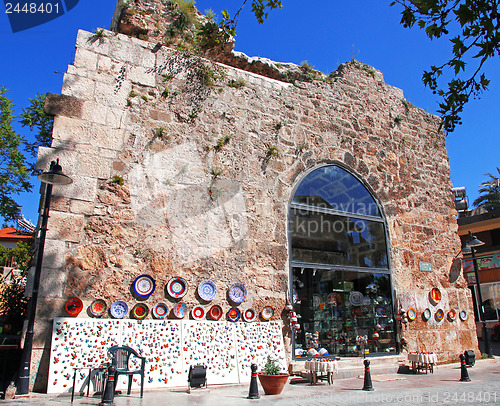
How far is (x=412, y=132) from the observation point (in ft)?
35.0

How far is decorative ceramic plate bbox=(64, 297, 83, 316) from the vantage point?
221 inches

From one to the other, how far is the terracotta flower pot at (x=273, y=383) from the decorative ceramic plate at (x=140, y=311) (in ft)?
6.42

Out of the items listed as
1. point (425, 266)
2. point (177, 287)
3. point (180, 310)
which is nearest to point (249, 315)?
point (180, 310)

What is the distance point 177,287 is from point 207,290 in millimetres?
523

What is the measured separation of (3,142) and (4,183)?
Result: 1680 mm

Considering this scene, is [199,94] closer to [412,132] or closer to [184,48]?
[184,48]

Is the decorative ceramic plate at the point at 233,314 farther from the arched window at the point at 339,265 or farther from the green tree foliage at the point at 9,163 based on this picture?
the green tree foliage at the point at 9,163

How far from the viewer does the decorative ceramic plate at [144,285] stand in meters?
6.20

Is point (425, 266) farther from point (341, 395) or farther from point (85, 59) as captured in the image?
point (85, 59)

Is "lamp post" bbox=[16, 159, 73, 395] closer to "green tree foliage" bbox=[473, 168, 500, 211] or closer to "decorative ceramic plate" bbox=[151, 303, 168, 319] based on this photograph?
"decorative ceramic plate" bbox=[151, 303, 168, 319]

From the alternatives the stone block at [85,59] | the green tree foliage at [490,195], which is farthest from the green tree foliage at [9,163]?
the green tree foliage at [490,195]

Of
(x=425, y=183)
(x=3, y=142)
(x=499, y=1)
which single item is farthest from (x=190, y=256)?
(x=3, y=142)

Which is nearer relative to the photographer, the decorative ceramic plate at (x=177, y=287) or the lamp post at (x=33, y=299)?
the lamp post at (x=33, y=299)

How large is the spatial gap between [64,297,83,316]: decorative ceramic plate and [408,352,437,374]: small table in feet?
20.2
